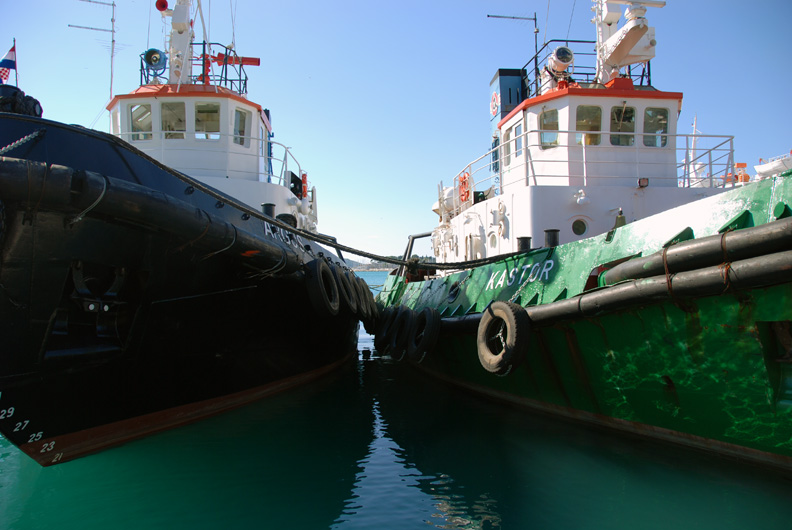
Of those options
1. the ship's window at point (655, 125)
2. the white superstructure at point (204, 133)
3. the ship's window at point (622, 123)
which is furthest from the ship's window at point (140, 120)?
the ship's window at point (655, 125)

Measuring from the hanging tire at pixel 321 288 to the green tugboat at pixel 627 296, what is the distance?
132 centimetres

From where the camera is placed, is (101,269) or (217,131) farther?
(217,131)

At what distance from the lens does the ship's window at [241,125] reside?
977cm

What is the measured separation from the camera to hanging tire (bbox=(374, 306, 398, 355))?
891cm

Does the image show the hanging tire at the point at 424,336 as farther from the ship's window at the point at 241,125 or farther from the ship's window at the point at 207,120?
the ship's window at the point at 207,120

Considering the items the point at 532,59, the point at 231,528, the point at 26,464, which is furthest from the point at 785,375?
the point at 532,59

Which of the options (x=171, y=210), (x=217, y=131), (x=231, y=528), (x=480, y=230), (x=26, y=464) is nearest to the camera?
(x=231, y=528)

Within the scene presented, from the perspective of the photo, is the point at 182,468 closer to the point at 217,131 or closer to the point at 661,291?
the point at 661,291

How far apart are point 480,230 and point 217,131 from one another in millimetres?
5214

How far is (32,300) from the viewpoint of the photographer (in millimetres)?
4250

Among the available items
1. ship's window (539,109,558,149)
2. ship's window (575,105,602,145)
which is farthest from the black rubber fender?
ship's window (575,105,602,145)

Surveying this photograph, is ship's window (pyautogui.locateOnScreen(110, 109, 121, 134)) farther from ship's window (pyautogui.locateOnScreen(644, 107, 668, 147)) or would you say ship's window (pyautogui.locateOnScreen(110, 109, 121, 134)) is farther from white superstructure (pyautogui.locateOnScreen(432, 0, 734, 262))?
ship's window (pyautogui.locateOnScreen(644, 107, 668, 147))

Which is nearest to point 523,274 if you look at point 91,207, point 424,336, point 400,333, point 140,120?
point 424,336

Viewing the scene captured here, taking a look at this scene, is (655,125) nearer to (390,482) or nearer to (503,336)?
(503,336)
